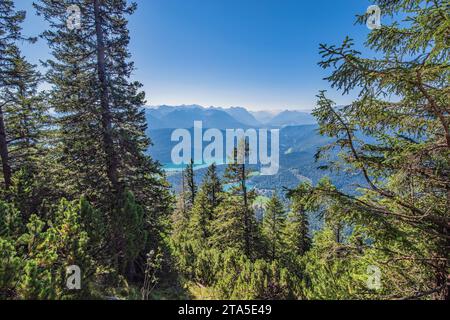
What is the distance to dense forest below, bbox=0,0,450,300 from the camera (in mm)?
3545

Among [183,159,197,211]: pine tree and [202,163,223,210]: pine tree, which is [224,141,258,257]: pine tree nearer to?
[202,163,223,210]: pine tree

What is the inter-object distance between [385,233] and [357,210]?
575mm

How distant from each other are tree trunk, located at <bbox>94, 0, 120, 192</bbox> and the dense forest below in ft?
0.16

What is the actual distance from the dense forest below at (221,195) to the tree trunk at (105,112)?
48 millimetres

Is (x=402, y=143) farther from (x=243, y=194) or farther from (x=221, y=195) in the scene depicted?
(x=221, y=195)

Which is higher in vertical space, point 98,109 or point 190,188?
point 98,109

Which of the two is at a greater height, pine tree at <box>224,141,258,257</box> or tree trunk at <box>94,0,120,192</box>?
tree trunk at <box>94,0,120,192</box>

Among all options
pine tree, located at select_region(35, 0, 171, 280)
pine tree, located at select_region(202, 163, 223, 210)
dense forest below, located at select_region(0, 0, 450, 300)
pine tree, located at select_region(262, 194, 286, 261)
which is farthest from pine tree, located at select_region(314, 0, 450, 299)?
pine tree, located at select_region(202, 163, 223, 210)

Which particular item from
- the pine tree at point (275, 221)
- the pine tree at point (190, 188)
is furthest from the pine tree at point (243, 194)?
the pine tree at point (190, 188)

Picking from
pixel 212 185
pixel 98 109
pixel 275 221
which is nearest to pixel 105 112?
pixel 98 109

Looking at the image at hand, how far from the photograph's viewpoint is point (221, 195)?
1499 cm

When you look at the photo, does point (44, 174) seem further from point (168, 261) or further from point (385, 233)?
point (385, 233)

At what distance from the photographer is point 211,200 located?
890 inches

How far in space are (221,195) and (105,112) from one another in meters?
8.79
